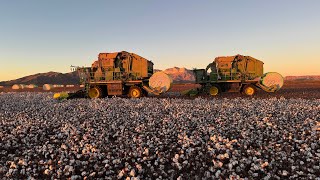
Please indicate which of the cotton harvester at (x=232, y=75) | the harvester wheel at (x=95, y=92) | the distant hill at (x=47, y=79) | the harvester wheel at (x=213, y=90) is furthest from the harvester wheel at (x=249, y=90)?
the distant hill at (x=47, y=79)

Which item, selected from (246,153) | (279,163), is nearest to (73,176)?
(246,153)

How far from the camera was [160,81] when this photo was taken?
88.1 feet

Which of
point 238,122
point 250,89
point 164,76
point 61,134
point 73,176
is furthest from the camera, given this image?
point 250,89

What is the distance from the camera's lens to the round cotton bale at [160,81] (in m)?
26.8

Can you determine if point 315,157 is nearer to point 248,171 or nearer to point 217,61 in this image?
point 248,171

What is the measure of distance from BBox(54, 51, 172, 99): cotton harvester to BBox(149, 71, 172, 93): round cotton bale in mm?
1098

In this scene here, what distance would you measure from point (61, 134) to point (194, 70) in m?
21.9

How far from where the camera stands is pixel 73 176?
675cm

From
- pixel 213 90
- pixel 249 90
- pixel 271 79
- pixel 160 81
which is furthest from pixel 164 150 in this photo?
pixel 271 79

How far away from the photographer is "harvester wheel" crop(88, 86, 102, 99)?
2895 centimetres

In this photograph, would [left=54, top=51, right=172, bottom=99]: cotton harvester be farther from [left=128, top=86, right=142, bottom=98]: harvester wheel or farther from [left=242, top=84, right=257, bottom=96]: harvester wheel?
[left=242, top=84, right=257, bottom=96]: harvester wheel

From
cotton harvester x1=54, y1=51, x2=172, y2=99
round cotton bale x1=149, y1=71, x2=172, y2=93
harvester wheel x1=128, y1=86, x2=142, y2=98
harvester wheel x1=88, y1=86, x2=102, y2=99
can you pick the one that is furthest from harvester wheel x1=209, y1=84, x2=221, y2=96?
harvester wheel x1=88, y1=86, x2=102, y2=99

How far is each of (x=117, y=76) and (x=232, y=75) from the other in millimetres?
13697

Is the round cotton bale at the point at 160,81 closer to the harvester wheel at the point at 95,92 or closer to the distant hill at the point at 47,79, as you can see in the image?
the harvester wheel at the point at 95,92
